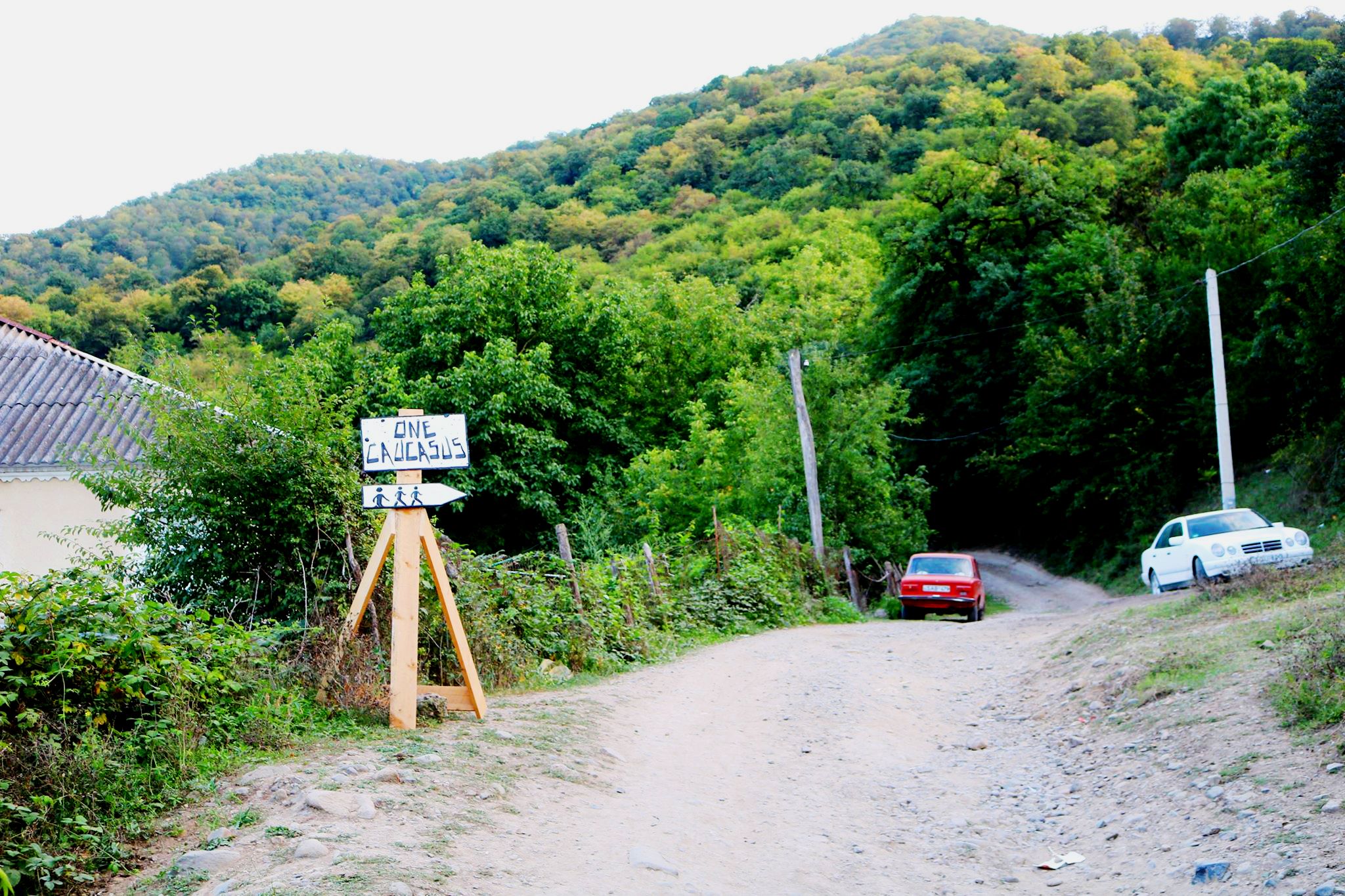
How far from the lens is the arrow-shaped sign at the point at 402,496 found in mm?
8336

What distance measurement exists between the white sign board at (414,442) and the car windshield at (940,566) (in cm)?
1856

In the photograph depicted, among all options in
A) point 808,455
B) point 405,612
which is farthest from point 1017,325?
point 405,612

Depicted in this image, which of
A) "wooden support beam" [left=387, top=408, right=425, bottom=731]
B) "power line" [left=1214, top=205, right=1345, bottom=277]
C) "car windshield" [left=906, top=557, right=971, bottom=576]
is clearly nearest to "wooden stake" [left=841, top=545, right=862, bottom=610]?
"car windshield" [left=906, top=557, right=971, bottom=576]

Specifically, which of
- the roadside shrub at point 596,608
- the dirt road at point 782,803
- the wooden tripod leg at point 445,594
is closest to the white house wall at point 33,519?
the roadside shrub at point 596,608

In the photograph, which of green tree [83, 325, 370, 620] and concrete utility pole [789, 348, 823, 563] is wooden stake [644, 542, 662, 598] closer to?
green tree [83, 325, 370, 620]

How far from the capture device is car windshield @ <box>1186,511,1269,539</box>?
1955cm

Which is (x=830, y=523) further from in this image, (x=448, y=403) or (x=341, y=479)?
(x=341, y=479)

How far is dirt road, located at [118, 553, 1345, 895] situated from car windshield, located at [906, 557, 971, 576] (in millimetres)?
13525

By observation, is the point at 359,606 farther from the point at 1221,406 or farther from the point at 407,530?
the point at 1221,406

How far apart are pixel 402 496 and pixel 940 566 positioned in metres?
19.3

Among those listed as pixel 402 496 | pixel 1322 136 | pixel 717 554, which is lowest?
pixel 717 554

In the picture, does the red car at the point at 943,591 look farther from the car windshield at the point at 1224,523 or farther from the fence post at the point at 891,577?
the fence post at the point at 891,577

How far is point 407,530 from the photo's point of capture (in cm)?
848

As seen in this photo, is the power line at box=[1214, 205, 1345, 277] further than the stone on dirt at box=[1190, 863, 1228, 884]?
Yes
